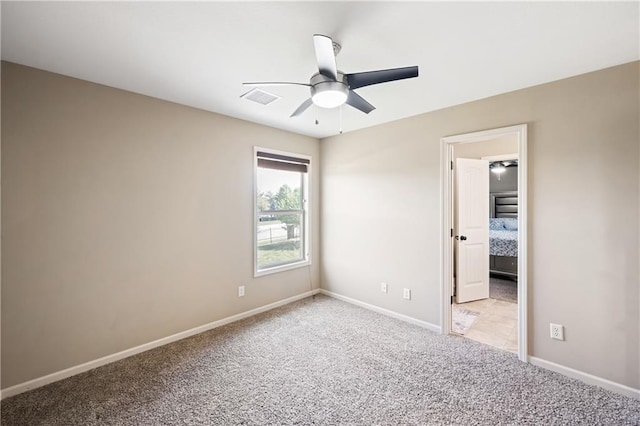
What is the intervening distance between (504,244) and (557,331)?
3.00 meters

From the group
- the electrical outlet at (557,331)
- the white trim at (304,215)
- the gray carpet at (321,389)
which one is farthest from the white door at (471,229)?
the white trim at (304,215)

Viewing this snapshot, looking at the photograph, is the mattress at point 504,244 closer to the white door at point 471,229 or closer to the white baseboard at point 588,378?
the white door at point 471,229

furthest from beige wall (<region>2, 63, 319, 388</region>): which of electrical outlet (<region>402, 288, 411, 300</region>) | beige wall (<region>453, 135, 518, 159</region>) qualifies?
beige wall (<region>453, 135, 518, 159</region>)

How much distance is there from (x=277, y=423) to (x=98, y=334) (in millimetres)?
Result: 1825

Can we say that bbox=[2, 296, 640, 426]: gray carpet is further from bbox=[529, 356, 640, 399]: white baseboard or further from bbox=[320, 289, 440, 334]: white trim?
bbox=[320, 289, 440, 334]: white trim

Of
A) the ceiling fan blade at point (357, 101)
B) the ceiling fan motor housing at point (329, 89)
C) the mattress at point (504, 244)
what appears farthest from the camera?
the mattress at point (504, 244)

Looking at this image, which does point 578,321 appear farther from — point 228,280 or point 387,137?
point 228,280

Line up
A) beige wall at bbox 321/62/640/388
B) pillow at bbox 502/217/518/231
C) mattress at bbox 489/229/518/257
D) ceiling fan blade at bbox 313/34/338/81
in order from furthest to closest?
pillow at bbox 502/217/518/231, mattress at bbox 489/229/518/257, beige wall at bbox 321/62/640/388, ceiling fan blade at bbox 313/34/338/81

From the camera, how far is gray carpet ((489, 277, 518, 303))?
14.2 feet

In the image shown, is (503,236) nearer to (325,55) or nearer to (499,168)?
(499,168)

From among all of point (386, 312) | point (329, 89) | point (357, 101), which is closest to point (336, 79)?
point (329, 89)

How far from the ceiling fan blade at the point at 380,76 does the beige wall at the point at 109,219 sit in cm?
203

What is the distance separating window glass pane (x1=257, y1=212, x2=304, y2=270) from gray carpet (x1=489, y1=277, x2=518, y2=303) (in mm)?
3139

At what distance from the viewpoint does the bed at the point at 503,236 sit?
5.08 metres
